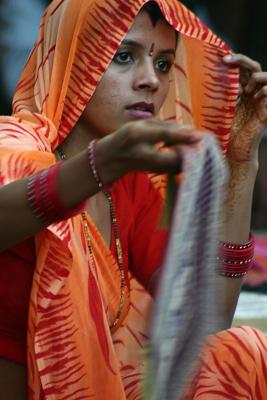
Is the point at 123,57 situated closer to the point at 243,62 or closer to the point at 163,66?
the point at 163,66

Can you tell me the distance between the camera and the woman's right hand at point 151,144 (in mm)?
2283

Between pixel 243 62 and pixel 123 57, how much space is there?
41cm

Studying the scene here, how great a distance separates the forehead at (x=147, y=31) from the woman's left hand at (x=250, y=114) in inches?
11.7

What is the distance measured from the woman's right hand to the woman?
1.3 inches

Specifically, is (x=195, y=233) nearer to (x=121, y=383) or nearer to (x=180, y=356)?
(x=180, y=356)

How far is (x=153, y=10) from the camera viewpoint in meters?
3.18

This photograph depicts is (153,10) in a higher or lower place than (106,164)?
higher

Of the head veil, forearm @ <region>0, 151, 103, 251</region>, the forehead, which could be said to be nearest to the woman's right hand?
forearm @ <region>0, 151, 103, 251</region>

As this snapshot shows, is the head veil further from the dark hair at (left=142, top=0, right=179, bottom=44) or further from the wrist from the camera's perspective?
the wrist

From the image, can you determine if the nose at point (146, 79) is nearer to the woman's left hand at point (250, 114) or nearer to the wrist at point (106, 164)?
the woman's left hand at point (250, 114)

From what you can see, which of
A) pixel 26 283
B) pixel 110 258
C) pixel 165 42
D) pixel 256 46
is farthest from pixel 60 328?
pixel 256 46

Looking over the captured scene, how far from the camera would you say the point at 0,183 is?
8.77ft

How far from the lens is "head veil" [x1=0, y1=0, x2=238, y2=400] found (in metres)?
2.85

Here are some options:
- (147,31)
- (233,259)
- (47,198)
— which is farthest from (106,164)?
(233,259)
